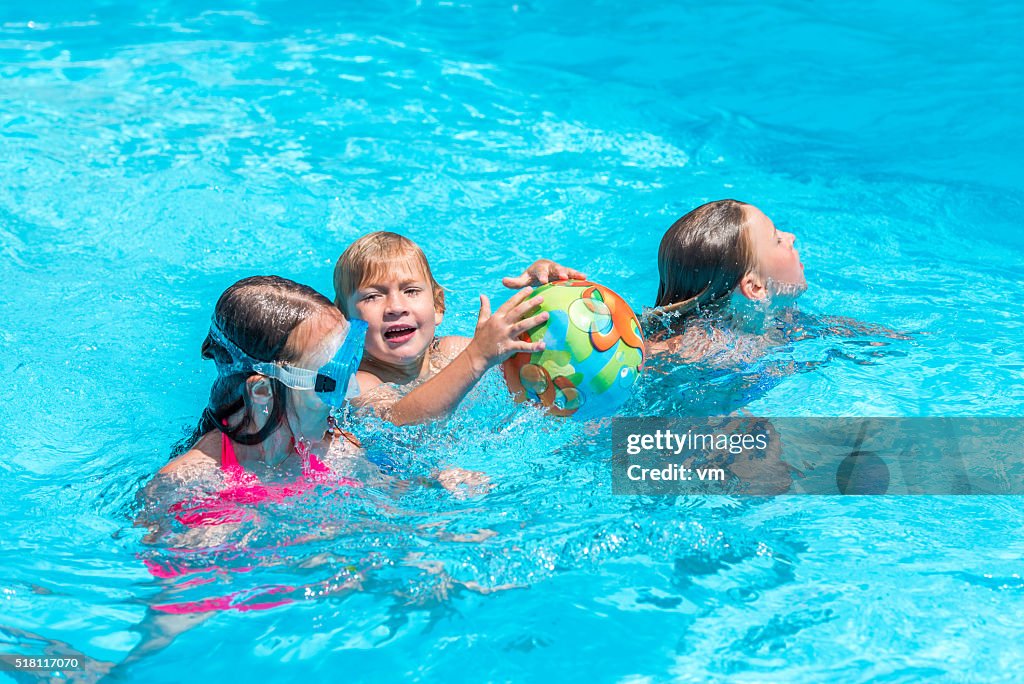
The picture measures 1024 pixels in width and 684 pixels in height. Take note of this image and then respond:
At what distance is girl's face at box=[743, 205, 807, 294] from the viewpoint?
543cm

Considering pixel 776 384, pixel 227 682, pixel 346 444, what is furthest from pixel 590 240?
pixel 227 682

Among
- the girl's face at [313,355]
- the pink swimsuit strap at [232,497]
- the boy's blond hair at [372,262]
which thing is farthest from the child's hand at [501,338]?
the pink swimsuit strap at [232,497]

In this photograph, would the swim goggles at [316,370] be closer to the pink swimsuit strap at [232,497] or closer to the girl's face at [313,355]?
the girl's face at [313,355]

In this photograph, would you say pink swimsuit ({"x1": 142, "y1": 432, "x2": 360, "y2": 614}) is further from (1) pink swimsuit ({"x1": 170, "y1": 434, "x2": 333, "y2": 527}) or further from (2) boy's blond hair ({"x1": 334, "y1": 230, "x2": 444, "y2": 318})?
(2) boy's blond hair ({"x1": 334, "y1": 230, "x2": 444, "y2": 318})

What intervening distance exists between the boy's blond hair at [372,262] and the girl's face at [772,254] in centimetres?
172

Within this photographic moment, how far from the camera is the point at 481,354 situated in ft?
14.5

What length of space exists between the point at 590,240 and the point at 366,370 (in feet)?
9.77

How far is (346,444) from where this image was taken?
183 inches

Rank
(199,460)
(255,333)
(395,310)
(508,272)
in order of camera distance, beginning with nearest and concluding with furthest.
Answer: (255,333) < (199,460) < (395,310) < (508,272)

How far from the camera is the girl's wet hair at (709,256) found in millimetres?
5375

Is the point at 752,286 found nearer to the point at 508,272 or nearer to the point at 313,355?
the point at 508,272

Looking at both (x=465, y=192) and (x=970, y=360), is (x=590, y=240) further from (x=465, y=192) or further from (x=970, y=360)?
(x=970, y=360)

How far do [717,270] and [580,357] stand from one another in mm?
1282

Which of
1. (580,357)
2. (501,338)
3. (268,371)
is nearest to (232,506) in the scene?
(268,371)
